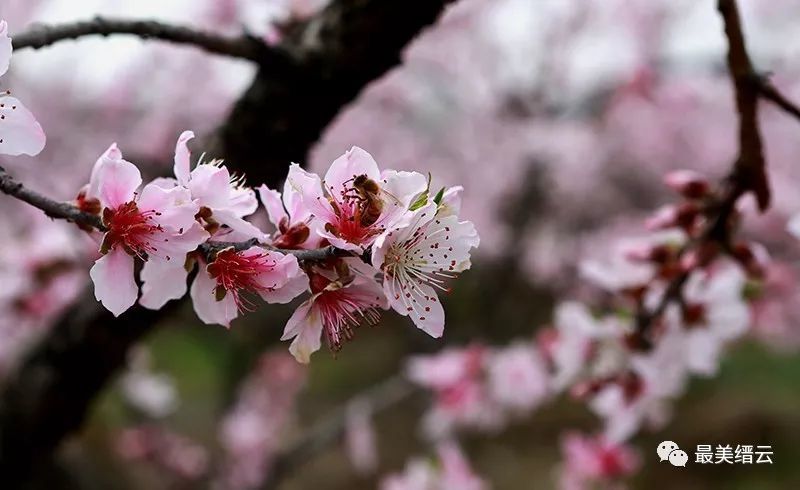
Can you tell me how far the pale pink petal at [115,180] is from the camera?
1.93 feet

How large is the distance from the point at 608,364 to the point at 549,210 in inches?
210

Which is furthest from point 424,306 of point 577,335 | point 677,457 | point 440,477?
point 440,477

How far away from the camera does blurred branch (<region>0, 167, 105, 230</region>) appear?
1.81 ft

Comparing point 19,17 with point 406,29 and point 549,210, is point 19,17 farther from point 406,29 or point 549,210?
point 406,29

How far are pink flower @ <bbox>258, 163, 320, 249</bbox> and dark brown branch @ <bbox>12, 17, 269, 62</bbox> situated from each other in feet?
1.11

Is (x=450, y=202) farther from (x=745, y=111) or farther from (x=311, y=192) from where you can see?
(x=745, y=111)

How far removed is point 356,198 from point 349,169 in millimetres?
24

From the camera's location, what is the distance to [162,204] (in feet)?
1.92

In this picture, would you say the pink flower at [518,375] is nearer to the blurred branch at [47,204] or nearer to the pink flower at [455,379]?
the pink flower at [455,379]

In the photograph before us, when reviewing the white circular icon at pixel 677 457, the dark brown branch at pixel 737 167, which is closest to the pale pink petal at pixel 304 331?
the dark brown branch at pixel 737 167

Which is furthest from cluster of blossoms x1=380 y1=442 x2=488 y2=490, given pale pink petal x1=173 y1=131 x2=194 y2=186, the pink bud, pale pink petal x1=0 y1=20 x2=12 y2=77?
pale pink petal x1=0 y1=20 x2=12 y2=77

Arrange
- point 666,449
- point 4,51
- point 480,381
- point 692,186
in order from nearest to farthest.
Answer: point 4,51, point 692,186, point 666,449, point 480,381

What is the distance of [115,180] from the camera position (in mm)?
594

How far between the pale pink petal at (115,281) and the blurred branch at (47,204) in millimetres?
28
